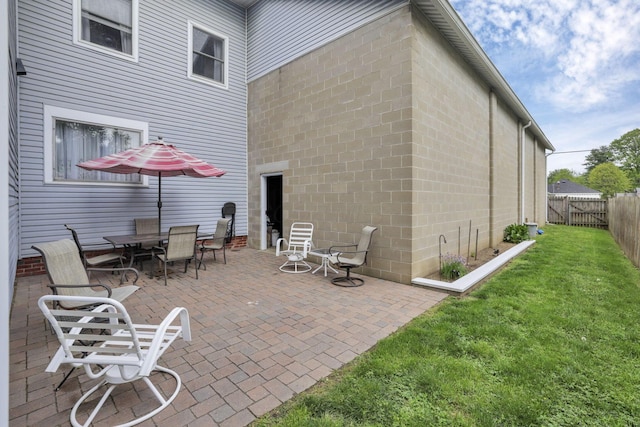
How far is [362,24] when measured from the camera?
589 cm

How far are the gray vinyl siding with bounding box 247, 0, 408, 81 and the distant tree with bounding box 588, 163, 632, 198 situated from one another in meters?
47.2

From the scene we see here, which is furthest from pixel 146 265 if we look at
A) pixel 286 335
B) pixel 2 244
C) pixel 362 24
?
pixel 362 24

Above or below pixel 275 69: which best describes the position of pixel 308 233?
below

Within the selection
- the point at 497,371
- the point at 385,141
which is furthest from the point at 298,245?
the point at 497,371

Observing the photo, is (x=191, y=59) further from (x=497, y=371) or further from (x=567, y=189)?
(x=567, y=189)


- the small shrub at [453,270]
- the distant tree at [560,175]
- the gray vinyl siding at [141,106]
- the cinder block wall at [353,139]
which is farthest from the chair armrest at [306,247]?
the distant tree at [560,175]

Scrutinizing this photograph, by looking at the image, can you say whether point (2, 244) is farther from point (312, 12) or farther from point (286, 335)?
point (312, 12)

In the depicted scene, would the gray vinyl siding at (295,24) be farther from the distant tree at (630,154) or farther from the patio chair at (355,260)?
the distant tree at (630,154)

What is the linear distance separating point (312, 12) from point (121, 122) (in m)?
5.40

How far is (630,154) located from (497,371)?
58896mm

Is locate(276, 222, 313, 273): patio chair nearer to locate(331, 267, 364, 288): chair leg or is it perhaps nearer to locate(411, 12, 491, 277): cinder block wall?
locate(331, 267, 364, 288): chair leg

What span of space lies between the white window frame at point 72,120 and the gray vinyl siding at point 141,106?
0.09 m

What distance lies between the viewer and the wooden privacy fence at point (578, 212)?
50.6 feet

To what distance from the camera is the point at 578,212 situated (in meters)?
16.4
